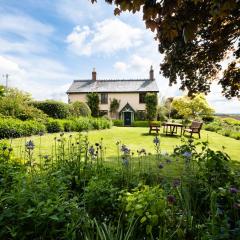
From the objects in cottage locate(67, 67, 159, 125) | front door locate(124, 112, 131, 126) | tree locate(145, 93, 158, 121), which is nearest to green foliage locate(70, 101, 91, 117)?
tree locate(145, 93, 158, 121)

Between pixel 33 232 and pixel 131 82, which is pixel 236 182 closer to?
pixel 33 232

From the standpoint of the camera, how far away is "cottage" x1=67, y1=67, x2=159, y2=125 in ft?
140

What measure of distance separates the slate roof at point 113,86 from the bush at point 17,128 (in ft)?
85.0

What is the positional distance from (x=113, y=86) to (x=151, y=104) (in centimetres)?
817

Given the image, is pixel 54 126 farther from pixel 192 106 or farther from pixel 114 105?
pixel 192 106

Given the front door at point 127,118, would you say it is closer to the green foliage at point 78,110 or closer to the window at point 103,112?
the window at point 103,112

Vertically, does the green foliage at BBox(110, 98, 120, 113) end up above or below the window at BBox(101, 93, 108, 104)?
below

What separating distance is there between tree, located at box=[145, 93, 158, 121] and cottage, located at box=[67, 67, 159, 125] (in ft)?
8.75

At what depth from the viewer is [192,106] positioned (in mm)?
40969

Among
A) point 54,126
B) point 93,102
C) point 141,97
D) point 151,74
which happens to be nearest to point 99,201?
point 54,126

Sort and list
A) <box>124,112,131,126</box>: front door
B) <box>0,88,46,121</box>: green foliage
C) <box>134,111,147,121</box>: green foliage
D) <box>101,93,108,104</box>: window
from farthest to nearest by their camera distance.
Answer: <box>101,93,108,104</box>: window → <box>124,112,131,126</box>: front door → <box>134,111,147,121</box>: green foliage → <box>0,88,46,121</box>: green foliage

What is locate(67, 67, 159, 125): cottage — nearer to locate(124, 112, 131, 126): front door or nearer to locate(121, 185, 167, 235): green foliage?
locate(124, 112, 131, 126): front door

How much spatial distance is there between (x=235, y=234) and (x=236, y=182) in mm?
1494

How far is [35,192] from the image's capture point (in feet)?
10.3
